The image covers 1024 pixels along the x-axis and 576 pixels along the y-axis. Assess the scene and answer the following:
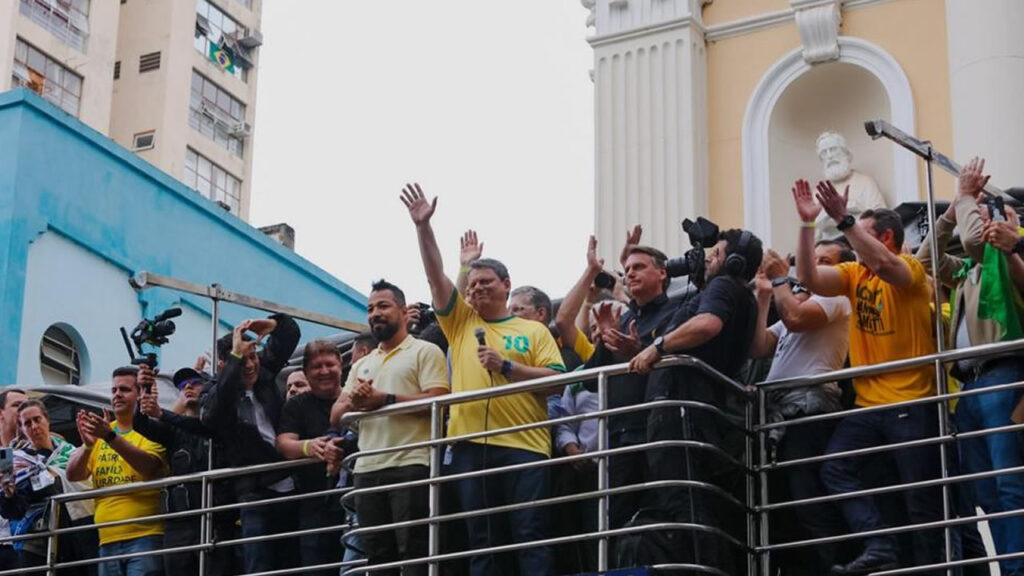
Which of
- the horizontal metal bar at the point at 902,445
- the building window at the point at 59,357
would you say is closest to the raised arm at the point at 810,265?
the horizontal metal bar at the point at 902,445

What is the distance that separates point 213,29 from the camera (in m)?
45.5

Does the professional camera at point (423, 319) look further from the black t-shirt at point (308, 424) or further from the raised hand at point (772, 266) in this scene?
the raised hand at point (772, 266)

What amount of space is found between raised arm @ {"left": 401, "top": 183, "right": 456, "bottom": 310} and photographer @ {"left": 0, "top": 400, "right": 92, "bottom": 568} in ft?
11.1

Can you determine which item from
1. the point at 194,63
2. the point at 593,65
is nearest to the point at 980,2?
the point at 593,65

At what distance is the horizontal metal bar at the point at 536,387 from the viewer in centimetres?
993

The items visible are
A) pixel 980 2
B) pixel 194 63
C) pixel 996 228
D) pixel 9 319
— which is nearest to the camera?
pixel 996 228

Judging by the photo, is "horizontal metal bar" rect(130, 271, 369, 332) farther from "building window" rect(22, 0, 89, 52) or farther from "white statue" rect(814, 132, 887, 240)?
"building window" rect(22, 0, 89, 52)

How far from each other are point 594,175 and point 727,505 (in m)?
7.78

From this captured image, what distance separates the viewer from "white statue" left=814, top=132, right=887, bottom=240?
1619cm

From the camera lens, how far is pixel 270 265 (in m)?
25.0

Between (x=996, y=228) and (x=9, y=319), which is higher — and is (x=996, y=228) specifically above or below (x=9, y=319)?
below

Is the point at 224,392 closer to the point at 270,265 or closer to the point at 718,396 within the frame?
the point at 718,396

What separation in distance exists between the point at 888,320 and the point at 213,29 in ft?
121

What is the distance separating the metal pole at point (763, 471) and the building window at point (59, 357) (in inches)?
521
